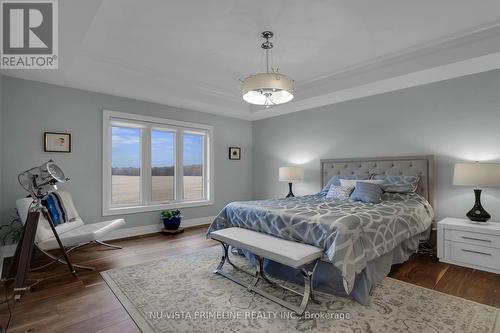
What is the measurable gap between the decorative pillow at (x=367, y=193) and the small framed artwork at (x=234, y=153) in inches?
117

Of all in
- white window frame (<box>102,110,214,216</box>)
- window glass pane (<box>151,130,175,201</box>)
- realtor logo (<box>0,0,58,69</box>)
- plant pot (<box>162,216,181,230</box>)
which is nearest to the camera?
realtor logo (<box>0,0,58,69</box>)

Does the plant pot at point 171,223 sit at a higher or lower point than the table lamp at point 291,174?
lower

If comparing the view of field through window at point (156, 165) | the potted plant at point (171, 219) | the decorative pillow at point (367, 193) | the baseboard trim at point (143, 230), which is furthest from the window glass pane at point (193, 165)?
the decorative pillow at point (367, 193)

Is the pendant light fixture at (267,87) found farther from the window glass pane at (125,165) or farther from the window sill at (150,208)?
the window sill at (150,208)

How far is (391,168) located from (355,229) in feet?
7.23

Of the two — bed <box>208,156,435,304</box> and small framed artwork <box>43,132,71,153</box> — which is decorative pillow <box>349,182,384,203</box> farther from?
small framed artwork <box>43,132,71,153</box>

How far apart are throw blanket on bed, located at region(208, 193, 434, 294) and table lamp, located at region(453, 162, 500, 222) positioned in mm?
482

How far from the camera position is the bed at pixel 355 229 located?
216cm

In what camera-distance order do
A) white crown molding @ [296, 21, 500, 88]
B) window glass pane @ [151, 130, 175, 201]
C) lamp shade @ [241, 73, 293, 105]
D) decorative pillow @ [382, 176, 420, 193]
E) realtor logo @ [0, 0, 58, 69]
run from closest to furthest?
realtor logo @ [0, 0, 58, 69], lamp shade @ [241, 73, 293, 105], white crown molding @ [296, 21, 500, 88], decorative pillow @ [382, 176, 420, 193], window glass pane @ [151, 130, 175, 201]

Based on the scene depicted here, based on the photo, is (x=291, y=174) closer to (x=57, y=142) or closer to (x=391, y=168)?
(x=391, y=168)

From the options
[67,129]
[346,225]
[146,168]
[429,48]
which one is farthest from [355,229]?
[67,129]

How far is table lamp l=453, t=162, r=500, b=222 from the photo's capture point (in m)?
2.85

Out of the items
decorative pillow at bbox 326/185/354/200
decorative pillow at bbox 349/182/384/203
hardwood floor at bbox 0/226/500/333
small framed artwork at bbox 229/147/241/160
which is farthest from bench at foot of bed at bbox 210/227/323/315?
small framed artwork at bbox 229/147/241/160

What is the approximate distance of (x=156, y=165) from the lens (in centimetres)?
479
